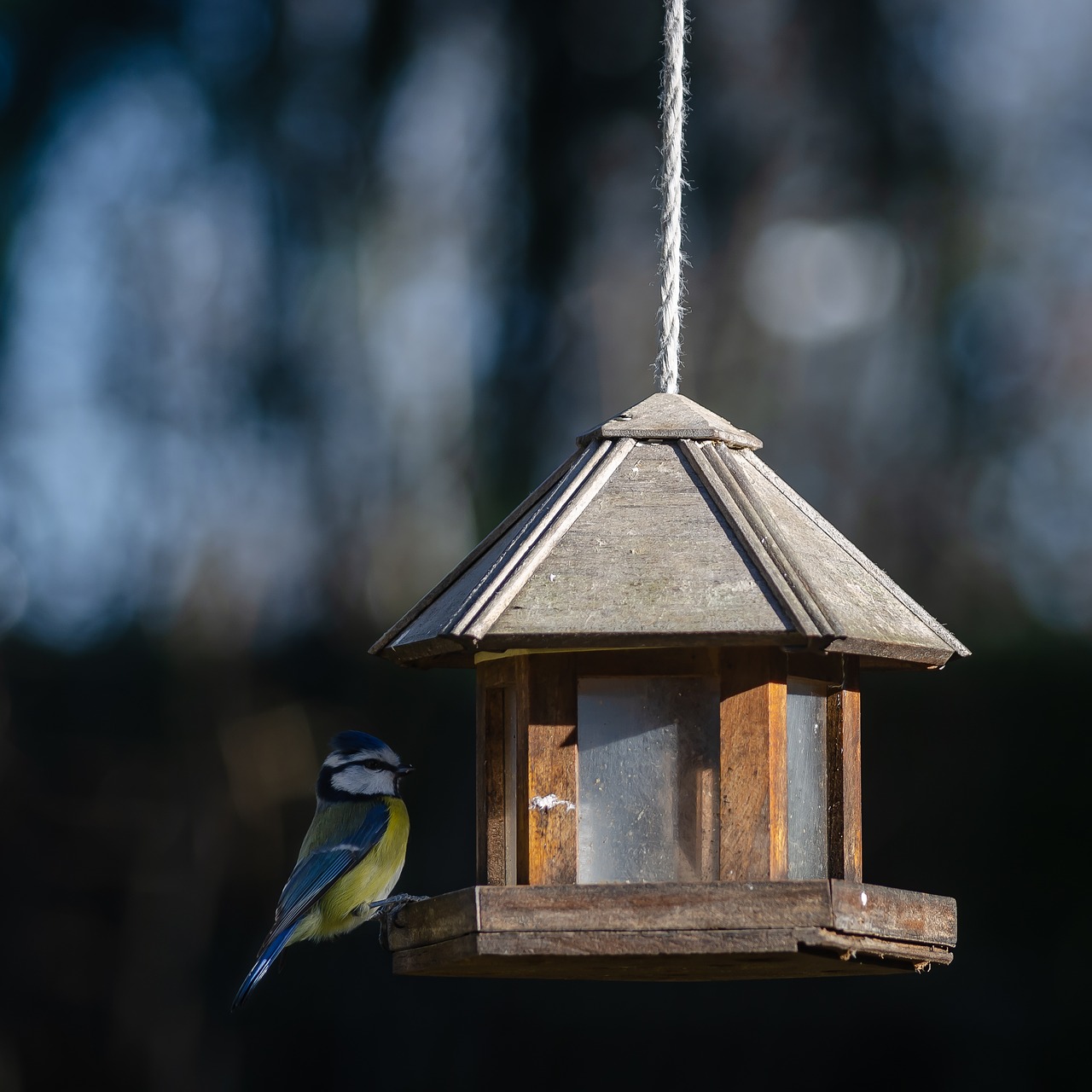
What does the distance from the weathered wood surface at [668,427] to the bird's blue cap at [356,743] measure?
1484 mm

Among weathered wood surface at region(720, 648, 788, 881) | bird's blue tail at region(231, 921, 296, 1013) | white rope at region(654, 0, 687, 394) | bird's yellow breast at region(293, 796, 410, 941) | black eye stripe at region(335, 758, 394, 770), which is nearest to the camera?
weathered wood surface at region(720, 648, 788, 881)

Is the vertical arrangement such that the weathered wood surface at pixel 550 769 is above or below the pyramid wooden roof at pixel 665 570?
below

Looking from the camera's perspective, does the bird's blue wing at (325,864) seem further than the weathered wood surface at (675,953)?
Yes

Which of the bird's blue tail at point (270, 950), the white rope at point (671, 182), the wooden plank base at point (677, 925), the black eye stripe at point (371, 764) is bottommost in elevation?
the bird's blue tail at point (270, 950)

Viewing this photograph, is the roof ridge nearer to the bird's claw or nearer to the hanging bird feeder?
the hanging bird feeder

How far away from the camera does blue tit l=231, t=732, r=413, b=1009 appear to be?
356 centimetres

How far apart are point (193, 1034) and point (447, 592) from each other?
3768 mm

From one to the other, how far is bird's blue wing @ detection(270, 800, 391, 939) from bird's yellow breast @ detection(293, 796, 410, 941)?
0.09 feet

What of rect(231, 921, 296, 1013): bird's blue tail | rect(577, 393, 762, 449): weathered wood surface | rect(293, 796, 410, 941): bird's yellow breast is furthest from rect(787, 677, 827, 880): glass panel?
rect(231, 921, 296, 1013): bird's blue tail

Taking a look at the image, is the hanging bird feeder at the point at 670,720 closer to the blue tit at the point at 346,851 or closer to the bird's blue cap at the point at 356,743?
the blue tit at the point at 346,851

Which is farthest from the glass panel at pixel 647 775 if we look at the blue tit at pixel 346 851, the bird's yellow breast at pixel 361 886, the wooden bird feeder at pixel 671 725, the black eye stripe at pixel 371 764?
the black eye stripe at pixel 371 764

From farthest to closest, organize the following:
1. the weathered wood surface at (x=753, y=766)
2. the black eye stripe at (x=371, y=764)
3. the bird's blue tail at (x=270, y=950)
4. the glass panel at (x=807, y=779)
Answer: the black eye stripe at (x=371, y=764)
the bird's blue tail at (x=270, y=950)
the glass panel at (x=807, y=779)
the weathered wood surface at (x=753, y=766)

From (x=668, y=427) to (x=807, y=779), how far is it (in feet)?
2.00

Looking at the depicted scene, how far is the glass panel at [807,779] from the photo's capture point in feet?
7.89
